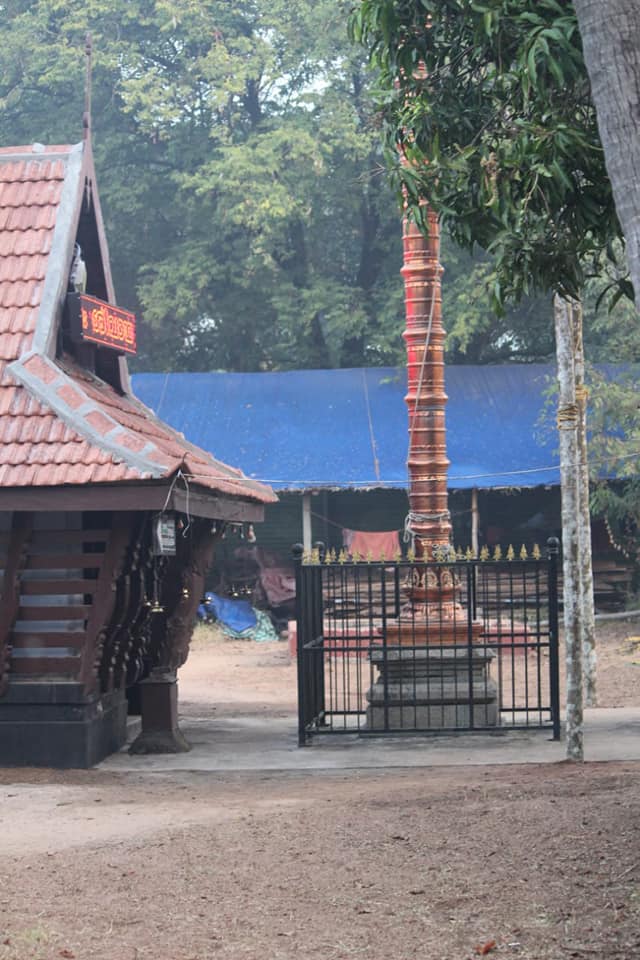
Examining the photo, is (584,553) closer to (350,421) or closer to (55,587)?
(55,587)

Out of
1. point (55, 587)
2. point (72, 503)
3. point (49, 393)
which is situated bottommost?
point (55, 587)

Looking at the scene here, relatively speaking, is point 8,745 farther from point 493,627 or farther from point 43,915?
point 493,627

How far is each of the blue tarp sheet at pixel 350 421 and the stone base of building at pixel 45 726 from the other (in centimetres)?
1386

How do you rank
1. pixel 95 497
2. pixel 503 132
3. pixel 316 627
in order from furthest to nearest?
pixel 316 627 → pixel 95 497 → pixel 503 132

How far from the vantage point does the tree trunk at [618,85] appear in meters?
5.88

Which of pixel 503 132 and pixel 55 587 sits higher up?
pixel 503 132

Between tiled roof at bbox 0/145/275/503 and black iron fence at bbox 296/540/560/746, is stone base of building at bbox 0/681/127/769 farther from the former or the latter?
black iron fence at bbox 296/540/560/746

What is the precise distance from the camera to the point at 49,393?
39.6ft

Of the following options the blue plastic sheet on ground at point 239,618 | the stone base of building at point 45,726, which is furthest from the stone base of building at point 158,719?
the blue plastic sheet on ground at point 239,618

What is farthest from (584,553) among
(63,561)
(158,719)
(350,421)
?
(350,421)

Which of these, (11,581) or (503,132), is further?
(11,581)

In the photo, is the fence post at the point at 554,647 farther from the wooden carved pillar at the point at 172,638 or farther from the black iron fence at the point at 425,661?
the wooden carved pillar at the point at 172,638

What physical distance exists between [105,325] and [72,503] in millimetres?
2711

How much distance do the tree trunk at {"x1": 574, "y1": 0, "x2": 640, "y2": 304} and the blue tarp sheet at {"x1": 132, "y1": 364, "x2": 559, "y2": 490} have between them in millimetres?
19509
